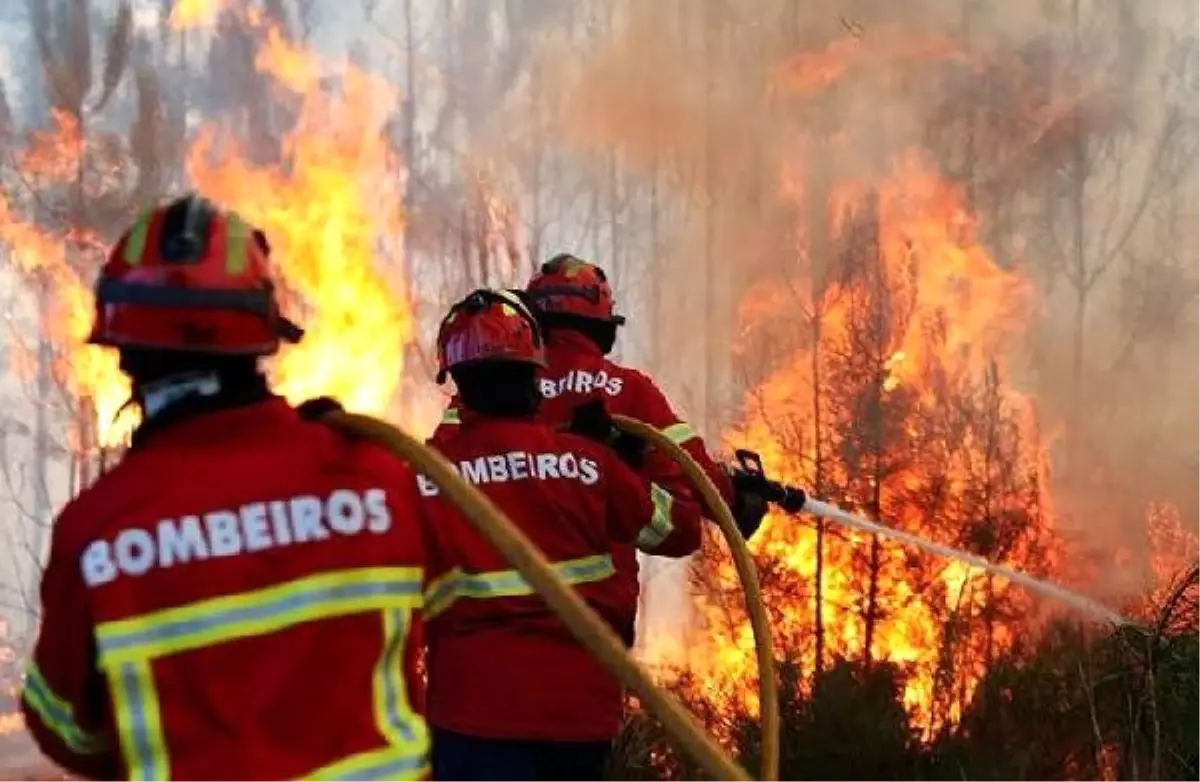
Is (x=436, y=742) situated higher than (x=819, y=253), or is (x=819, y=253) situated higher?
(x=819, y=253)

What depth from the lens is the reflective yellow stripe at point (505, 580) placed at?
297cm

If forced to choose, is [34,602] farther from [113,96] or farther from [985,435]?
[985,435]

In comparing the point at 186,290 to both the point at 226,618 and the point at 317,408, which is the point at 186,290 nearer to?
the point at 317,408

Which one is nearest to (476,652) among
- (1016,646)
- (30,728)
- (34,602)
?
(30,728)

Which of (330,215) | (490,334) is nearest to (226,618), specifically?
(490,334)

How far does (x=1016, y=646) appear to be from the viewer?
6695mm

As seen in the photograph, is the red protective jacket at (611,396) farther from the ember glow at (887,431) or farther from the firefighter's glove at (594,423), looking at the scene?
the ember glow at (887,431)

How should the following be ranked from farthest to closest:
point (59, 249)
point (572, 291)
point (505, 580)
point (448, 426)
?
point (59, 249), point (572, 291), point (448, 426), point (505, 580)

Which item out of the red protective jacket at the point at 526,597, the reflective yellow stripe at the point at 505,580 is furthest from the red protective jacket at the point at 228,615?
the red protective jacket at the point at 526,597

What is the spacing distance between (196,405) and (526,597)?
155 centimetres

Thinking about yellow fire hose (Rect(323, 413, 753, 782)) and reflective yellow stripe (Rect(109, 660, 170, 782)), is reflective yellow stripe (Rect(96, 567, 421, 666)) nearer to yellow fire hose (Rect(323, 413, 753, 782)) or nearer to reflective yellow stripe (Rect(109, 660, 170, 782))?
reflective yellow stripe (Rect(109, 660, 170, 782))

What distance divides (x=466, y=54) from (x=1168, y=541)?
33.4 ft

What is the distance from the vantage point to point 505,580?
10.6ft

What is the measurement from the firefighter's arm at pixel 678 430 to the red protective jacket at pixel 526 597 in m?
0.94
